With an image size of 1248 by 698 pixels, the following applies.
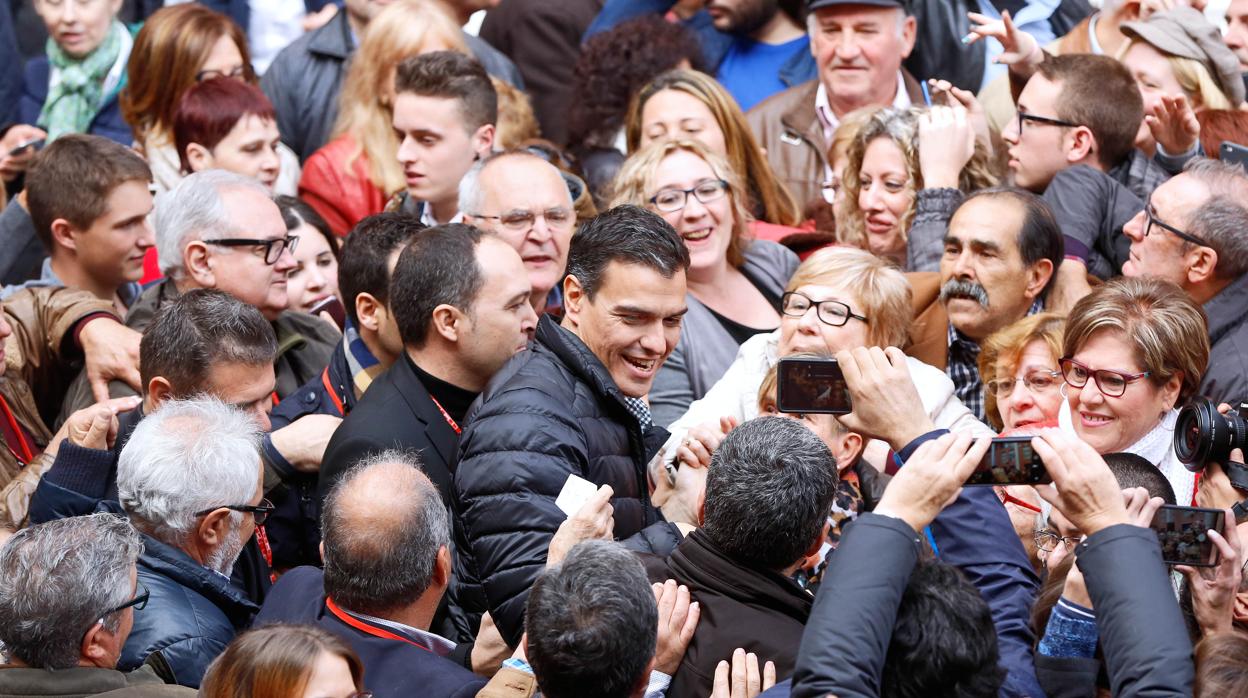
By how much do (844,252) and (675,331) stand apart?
3.88 ft

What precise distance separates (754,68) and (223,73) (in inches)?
105

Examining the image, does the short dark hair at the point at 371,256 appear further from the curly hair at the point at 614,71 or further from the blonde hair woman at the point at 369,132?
the curly hair at the point at 614,71

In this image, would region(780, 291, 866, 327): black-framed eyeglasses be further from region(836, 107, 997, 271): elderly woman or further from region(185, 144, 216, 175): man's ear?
region(185, 144, 216, 175): man's ear

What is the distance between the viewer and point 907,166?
639 centimetres

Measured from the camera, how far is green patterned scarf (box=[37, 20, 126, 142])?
8250mm

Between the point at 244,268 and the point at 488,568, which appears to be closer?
the point at 488,568

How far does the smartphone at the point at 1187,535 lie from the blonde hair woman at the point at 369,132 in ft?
14.5

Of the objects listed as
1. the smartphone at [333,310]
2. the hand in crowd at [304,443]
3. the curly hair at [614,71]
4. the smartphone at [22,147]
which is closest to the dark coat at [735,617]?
the hand in crowd at [304,443]

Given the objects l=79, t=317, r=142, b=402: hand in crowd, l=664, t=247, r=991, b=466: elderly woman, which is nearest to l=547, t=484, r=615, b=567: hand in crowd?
l=664, t=247, r=991, b=466: elderly woman

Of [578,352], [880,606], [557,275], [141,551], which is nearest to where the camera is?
[880,606]

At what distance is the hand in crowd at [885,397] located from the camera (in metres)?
3.80

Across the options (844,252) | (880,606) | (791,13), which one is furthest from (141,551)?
(791,13)

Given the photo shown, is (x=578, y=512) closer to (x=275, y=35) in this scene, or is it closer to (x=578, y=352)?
(x=578, y=352)

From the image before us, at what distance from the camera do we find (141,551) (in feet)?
13.6
